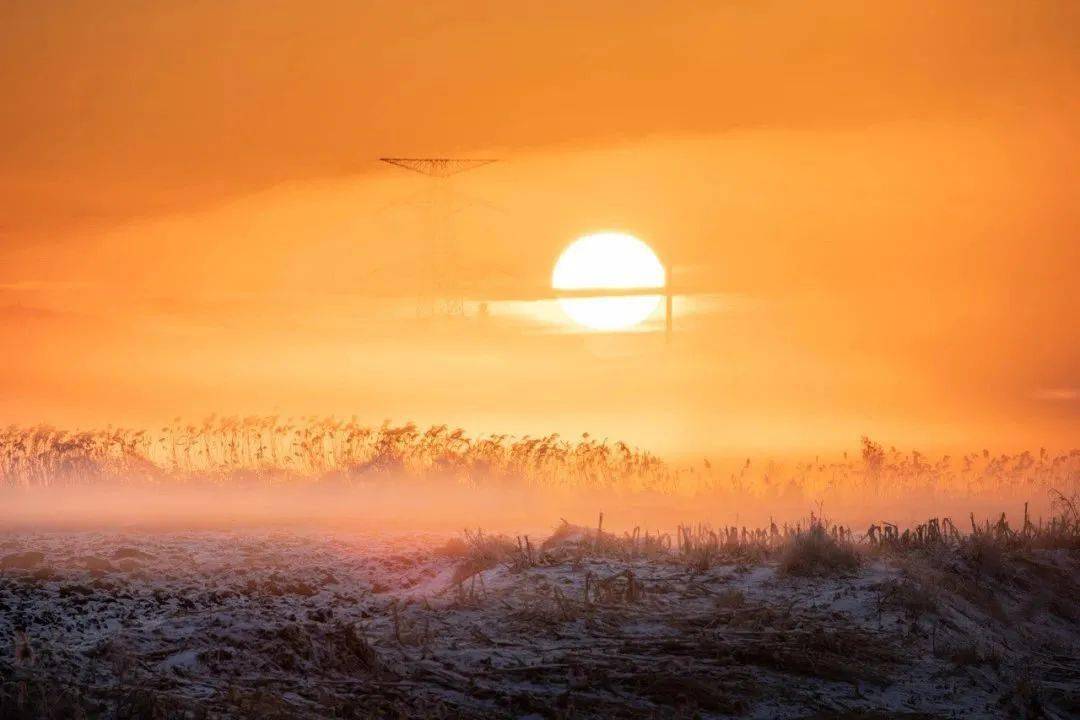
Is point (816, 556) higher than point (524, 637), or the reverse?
point (816, 556)

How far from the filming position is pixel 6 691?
320 inches

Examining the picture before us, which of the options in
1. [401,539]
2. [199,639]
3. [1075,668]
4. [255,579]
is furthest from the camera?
[401,539]

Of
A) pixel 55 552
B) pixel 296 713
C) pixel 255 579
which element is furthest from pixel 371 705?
pixel 55 552

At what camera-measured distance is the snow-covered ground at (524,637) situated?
28.7 feet

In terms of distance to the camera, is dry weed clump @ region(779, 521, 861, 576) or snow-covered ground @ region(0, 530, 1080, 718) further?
dry weed clump @ region(779, 521, 861, 576)

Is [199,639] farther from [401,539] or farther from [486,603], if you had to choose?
[401,539]

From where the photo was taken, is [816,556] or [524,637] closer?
[524,637]

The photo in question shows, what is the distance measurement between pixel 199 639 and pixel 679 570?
523 centimetres

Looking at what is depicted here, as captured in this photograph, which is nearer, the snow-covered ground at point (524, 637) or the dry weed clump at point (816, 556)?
the snow-covered ground at point (524, 637)

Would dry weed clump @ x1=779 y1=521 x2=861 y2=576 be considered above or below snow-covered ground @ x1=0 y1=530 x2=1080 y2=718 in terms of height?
above

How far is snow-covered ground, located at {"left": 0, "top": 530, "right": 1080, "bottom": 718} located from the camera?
8.74 meters

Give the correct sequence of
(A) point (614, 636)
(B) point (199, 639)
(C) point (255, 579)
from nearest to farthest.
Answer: (B) point (199, 639)
(A) point (614, 636)
(C) point (255, 579)

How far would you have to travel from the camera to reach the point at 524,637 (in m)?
10.2

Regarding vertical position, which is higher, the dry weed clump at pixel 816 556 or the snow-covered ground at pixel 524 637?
the dry weed clump at pixel 816 556
